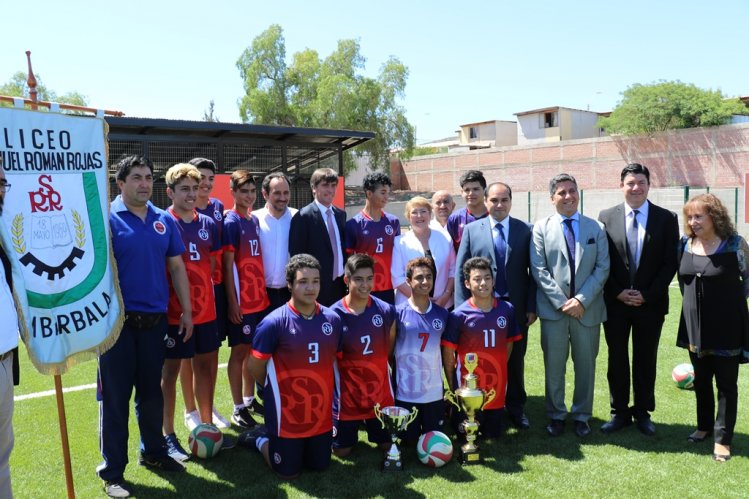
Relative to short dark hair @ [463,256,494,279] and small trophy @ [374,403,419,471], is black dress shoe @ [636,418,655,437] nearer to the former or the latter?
short dark hair @ [463,256,494,279]

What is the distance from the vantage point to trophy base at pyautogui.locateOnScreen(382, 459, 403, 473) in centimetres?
416

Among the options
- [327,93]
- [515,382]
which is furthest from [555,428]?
[327,93]

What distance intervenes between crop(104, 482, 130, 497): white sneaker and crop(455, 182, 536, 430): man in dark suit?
2877 millimetres

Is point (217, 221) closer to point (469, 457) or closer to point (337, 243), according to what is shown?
point (337, 243)

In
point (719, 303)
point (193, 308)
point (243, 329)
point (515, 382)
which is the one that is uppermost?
point (193, 308)

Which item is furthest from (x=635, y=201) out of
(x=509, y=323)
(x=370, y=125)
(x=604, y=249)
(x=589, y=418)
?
(x=370, y=125)

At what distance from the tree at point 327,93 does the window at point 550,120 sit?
19.3 metres

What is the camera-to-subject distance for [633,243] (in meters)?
4.80

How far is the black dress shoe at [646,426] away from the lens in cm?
472

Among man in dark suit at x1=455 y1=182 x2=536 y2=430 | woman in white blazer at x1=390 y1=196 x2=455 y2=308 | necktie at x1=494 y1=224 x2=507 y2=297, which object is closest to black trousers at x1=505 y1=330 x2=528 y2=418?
man in dark suit at x1=455 y1=182 x2=536 y2=430

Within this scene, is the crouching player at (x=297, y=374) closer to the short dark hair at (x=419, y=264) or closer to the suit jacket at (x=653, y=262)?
the short dark hair at (x=419, y=264)

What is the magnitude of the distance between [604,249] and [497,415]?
1.60m

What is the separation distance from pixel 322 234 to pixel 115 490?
253cm

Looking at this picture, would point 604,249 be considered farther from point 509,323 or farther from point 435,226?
point 435,226
